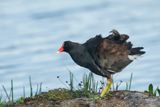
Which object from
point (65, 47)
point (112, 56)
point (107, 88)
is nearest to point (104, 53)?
point (112, 56)

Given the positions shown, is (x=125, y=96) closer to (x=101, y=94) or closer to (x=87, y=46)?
(x=101, y=94)

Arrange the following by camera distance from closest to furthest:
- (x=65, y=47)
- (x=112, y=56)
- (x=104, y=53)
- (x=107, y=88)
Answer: (x=107, y=88), (x=104, y=53), (x=112, y=56), (x=65, y=47)

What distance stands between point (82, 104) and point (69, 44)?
6.79 ft

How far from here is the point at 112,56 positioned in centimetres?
1130

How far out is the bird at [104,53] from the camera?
10984 millimetres

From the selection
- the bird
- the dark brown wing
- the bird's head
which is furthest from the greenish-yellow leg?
the bird's head

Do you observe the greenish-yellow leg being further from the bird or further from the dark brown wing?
the dark brown wing

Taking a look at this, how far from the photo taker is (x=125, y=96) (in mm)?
10609

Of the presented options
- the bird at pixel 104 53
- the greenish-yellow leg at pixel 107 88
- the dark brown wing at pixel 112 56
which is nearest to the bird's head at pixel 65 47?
the bird at pixel 104 53

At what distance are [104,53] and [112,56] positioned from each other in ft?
1.09

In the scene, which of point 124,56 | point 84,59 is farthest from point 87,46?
point 124,56

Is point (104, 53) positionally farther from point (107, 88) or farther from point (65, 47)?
point (65, 47)

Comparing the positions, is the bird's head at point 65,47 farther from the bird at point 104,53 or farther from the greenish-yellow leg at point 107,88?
the greenish-yellow leg at point 107,88

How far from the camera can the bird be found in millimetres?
10984
